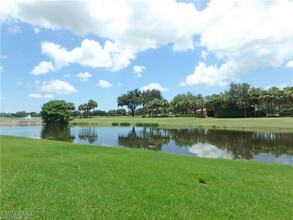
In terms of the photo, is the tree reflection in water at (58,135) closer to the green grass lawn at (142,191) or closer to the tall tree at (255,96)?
the green grass lawn at (142,191)

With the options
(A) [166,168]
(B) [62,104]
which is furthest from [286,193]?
(B) [62,104]

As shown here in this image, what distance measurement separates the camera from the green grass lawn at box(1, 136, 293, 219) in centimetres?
788

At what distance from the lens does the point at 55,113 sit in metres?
96.0

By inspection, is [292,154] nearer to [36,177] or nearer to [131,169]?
[131,169]

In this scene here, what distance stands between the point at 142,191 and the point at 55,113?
91841mm

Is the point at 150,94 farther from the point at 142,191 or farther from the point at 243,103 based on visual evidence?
the point at 142,191

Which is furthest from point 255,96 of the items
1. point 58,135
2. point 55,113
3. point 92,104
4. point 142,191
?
point 142,191

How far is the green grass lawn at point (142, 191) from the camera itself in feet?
25.8

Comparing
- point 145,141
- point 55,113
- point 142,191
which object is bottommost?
point 145,141

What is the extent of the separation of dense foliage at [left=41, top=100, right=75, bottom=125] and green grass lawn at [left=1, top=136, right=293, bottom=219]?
3367 inches

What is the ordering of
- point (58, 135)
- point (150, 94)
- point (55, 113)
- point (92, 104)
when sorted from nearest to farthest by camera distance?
1. point (58, 135)
2. point (55, 113)
3. point (92, 104)
4. point (150, 94)

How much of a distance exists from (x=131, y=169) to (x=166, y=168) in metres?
1.80

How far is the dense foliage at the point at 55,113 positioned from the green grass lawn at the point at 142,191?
8553 cm

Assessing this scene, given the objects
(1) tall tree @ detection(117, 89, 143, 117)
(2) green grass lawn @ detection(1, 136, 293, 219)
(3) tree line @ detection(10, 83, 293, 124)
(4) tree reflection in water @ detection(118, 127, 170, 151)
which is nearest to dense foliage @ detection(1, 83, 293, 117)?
(3) tree line @ detection(10, 83, 293, 124)
